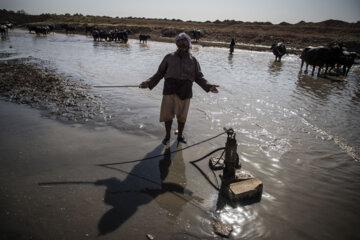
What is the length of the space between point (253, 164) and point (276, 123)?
2232 millimetres

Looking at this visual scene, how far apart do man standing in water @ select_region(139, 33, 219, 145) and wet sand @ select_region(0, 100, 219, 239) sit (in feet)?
2.41

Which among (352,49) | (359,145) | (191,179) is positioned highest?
(352,49)

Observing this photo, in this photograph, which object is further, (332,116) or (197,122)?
(332,116)

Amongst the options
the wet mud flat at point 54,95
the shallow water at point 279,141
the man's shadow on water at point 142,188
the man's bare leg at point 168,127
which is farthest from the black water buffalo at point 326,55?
the man's shadow on water at point 142,188

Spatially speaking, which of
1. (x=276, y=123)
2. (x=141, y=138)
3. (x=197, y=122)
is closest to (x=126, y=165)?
(x=141, y=138)

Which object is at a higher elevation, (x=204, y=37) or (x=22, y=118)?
(x=204, y=37)

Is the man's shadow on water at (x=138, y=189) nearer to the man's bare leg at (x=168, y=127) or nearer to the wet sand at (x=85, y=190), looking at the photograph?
the wet sand at (x=85, y=190)

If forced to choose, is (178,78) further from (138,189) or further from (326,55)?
(326,55)

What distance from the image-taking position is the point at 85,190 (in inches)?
110

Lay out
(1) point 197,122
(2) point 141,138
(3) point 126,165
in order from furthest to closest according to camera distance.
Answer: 1. (1) point 197,122
2. (2) point 141,138
3. (3) point 126,165

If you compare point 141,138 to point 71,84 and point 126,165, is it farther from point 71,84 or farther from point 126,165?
point 71,84

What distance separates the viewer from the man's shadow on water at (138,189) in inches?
95.7

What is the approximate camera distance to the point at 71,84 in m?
7.48

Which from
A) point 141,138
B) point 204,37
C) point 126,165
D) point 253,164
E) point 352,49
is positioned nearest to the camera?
point 126,165
